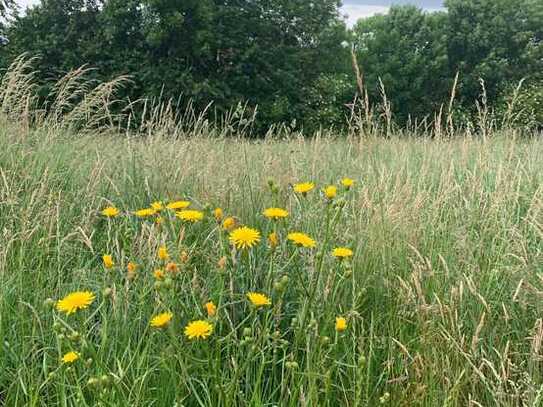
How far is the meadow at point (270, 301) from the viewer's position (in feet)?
3.95

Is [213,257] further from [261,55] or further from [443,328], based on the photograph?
[261,55]

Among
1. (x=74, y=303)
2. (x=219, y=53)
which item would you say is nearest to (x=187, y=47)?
(x=219, y=53)

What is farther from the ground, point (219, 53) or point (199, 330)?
point (219, 53)

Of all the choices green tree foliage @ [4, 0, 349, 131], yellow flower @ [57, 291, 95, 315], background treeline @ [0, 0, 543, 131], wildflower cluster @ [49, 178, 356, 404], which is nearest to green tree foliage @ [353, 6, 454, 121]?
background treeline @ [0, 0, 543, 131]

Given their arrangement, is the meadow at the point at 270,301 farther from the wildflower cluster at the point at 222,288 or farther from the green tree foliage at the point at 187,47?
the green tree foliage at the point at 187,47

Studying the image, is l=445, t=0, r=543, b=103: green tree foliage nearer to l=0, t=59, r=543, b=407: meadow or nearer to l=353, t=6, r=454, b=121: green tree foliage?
l=353, t=6, r=454, b=121: green tree foliage

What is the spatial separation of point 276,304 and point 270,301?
0.07 metres

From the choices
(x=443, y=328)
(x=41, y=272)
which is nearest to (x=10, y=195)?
(x=41, y=272)

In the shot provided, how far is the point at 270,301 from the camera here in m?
1.34

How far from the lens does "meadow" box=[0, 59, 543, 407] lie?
1203 mm

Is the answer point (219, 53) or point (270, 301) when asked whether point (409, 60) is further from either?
point (270, 301)

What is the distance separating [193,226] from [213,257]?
0.41 meters

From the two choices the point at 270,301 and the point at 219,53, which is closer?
the point at 270,301

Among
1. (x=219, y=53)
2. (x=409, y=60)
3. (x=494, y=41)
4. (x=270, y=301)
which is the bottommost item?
(x=270, y=301)
